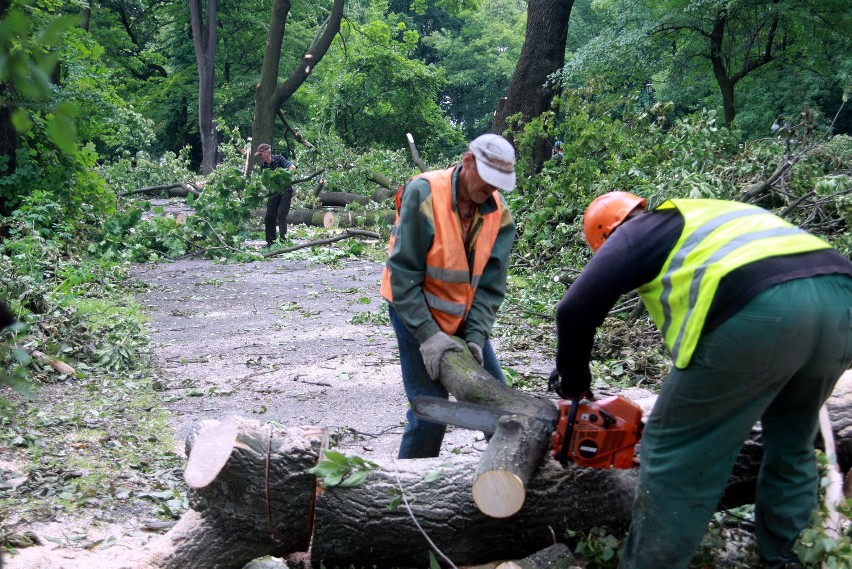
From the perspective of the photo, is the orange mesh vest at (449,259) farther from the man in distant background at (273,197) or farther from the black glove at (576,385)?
the man in distant background at (273,197)

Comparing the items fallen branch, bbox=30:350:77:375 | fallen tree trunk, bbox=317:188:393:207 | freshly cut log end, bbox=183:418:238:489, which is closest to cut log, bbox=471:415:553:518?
freshly cut log end, bbox=183:418:238:489

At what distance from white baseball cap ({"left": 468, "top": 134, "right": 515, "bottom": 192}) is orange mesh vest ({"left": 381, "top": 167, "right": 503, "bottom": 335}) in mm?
162

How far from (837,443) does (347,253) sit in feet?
32.7

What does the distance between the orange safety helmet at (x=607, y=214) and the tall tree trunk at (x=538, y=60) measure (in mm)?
8384

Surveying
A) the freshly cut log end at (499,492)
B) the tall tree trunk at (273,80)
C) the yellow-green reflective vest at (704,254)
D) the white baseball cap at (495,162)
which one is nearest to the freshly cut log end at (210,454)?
the freshly cut log end at (499,492)

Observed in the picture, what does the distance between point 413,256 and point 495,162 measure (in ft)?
1.68

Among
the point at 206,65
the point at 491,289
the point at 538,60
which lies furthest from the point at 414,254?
the point at 206,65

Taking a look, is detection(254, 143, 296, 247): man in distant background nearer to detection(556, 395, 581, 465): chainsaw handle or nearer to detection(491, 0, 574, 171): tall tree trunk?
detection(491, 0, 574, 171): tall tree trunk

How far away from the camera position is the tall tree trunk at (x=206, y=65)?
25.1 m

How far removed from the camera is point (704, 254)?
2.37 metres

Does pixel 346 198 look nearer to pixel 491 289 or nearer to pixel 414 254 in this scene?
pixel 491 289

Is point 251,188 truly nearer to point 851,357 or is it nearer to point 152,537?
point 152,537

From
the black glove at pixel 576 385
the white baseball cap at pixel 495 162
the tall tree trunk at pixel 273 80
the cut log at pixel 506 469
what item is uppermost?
the tall tree trunk at pixel 273 80

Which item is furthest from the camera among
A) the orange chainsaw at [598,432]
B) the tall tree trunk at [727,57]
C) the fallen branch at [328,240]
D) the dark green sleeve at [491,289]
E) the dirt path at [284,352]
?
the tall tree trunk at [727,57]
